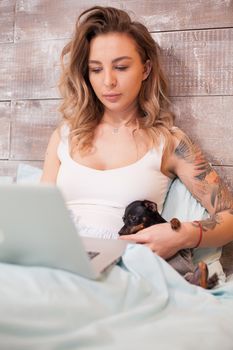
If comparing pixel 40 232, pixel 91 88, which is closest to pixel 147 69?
pixel 91 88

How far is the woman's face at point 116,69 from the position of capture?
1.56 metres

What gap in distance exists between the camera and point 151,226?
1305 mm

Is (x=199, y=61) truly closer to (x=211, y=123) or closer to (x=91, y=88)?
(x=211, y=123)

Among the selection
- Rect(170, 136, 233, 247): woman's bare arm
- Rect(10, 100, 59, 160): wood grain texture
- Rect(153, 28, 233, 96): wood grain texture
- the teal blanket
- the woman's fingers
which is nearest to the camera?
the teal blanket

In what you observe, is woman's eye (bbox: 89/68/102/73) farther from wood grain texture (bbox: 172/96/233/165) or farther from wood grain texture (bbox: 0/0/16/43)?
wood grain texture (bbox: 0/0/16/43)

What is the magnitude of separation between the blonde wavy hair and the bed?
66cm

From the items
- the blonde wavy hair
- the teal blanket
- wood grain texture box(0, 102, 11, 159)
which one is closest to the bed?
the teal blanket

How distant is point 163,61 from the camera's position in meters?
1.74

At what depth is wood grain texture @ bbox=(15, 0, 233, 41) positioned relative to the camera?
169 centimetres

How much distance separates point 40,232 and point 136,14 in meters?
1.26

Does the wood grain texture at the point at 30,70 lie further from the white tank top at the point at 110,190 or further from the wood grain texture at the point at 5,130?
the white tank top at the point at 110,190

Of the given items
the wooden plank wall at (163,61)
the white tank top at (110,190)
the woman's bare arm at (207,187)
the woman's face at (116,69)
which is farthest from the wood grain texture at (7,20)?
the woman's bare arm at (207,187)

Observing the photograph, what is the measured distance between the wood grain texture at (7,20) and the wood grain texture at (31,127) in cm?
29

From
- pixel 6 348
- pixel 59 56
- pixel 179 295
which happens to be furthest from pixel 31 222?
pixel 59 56
